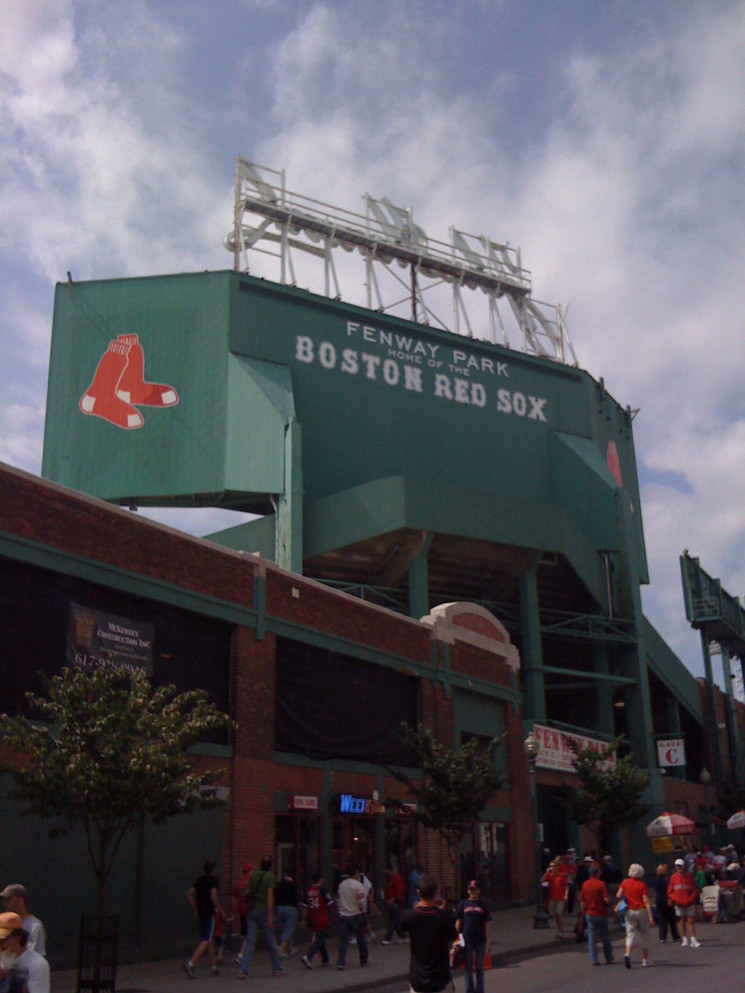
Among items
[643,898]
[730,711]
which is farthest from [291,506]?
[730,711]

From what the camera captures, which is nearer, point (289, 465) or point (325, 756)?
point (325, 756)

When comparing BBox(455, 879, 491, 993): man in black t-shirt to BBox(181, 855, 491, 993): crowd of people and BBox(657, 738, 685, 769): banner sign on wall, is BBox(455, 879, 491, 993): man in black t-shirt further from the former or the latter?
BBox(657, 738, 685, 769): banner sign on wall

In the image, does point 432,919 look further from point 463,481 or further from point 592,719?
point 592,719

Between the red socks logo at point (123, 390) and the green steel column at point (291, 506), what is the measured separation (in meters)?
5.26

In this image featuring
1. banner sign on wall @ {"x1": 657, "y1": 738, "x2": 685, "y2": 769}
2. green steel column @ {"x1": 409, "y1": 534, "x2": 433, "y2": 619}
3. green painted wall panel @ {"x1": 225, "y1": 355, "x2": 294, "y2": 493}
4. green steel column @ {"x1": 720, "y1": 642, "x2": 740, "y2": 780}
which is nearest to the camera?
green steel column @ {"x1": 409, "y1": 534, "x2": 433, "y2": 619}

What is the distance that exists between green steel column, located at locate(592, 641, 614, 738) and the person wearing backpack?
31.8 metres

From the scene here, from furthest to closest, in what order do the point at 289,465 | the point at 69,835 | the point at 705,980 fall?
1. the point at 289,465
2. the point at 69,835
3. the point at 705,980

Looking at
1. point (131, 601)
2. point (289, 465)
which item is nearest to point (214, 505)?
point (289, 465)

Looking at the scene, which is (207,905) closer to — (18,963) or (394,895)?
(394,895)

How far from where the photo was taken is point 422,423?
47.9 metres

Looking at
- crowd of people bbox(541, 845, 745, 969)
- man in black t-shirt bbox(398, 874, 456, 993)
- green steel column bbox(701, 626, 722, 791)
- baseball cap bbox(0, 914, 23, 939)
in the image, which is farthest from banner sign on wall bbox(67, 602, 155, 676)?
green steel column bbox(701, 626, 722, 791)

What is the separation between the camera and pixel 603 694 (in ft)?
162

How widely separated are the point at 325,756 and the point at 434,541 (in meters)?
17.2

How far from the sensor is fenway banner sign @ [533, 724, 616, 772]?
36.2m
